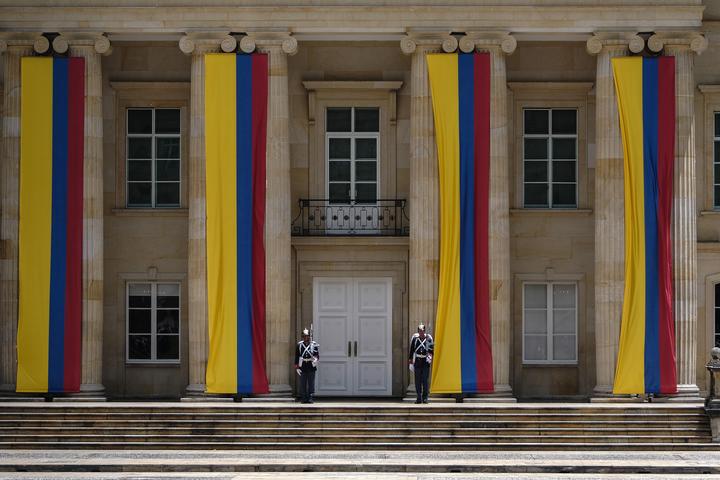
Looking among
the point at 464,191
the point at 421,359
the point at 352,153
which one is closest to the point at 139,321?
the point at 352,153

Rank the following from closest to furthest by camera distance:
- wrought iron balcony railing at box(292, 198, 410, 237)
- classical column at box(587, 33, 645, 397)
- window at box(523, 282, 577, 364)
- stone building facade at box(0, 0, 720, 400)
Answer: classical column at box(587, 33, 645, 397) < stone building facade at box(0, 0, 720, 400) < wrought iron balcony railing at box(292, 198, 410, 237) < window at box(523, 282, 577, 364)

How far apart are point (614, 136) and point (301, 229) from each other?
817 centimetres

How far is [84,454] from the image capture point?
37.2 m

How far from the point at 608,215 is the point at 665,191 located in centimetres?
145

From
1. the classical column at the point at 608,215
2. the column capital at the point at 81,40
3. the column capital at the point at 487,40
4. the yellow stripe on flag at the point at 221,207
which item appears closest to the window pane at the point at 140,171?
the yellow stripe on flag at the point at 221,207

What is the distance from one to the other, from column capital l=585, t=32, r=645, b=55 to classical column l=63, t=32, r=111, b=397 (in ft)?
37.9

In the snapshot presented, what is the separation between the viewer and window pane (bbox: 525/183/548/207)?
4531 cm

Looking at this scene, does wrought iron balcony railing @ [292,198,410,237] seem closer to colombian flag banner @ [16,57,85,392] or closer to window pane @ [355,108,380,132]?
window pane @ [355,108,380,132]

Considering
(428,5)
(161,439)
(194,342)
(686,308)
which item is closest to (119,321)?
(194,342)

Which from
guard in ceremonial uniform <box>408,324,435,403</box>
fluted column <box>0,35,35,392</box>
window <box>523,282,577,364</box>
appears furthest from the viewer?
window <box>523,282,577,364</box>

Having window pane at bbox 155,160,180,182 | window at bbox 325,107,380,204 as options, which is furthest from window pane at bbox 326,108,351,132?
window pane at bbox 155,160,180,182

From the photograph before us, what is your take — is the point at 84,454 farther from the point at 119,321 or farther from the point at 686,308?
the point at 686,308

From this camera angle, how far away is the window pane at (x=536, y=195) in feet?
149

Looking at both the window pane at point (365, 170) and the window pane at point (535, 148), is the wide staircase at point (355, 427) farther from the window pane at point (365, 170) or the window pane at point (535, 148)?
the window pane at point (535, 148)
